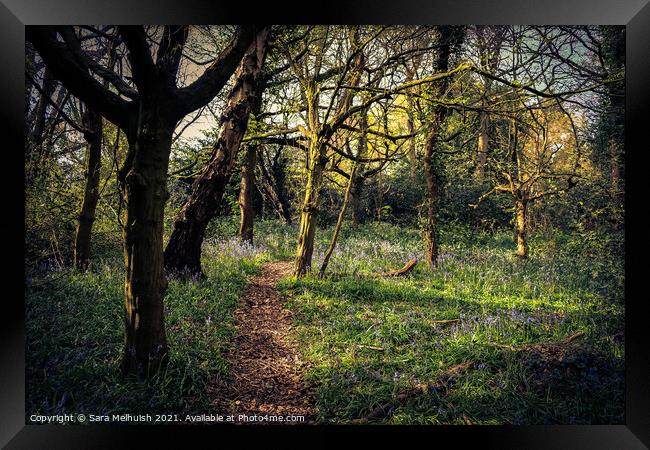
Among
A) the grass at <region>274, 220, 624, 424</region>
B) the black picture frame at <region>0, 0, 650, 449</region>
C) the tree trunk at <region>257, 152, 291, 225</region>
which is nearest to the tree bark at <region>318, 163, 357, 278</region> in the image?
the grass at <region>274, 220, 624, 424</region>

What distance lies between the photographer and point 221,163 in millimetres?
4523

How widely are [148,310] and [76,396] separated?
1136 millimetres

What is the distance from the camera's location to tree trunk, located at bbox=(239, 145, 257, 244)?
15.5ft

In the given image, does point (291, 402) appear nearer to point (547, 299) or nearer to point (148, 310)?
point (148, 310)

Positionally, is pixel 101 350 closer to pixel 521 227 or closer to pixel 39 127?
pixel 39 127

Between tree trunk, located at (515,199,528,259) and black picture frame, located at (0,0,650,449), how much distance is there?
0.97 metres

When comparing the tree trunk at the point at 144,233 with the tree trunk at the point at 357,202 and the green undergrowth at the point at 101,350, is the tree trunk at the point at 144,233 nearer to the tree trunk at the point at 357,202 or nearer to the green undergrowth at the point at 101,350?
the green undergrowth at the point at 101,350

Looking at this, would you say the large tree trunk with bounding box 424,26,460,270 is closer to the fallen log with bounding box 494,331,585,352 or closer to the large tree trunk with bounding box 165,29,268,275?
the fallen log with bounding box 494,331,585,352

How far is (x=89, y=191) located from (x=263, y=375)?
2754mm

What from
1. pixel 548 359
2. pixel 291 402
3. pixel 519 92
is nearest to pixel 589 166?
pixel 519 92

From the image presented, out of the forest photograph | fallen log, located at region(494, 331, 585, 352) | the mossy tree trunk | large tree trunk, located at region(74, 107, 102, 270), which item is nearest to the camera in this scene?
the mossy tree trunk

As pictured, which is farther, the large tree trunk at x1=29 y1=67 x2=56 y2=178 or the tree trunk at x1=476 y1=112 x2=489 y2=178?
the tree trunk at x1=476 y1=112 x2=489 y2=178

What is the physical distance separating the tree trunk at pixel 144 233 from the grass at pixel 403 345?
1.20ft
